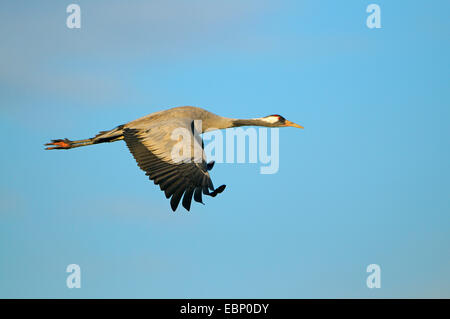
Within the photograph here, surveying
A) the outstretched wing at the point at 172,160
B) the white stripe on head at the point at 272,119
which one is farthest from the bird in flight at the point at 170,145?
the white stripe on head at the point at 272,119

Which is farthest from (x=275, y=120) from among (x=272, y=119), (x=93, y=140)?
(x=93, y=140)

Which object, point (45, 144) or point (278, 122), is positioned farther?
point (278, 122)

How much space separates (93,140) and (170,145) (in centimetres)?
267

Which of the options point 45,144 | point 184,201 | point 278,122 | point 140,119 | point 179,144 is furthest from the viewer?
point 278,122

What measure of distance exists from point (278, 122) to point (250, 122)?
2.55 feet

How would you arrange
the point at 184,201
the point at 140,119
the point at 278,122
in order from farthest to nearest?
the point at 278,122 → the point at 140,119 → the point at 184,201

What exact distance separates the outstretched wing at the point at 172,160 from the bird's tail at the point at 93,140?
1.34ft

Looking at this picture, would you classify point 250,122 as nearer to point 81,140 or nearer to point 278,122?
point 278,122

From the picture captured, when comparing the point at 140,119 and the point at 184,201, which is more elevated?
the point at 140,119

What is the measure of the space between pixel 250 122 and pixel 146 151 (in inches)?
168

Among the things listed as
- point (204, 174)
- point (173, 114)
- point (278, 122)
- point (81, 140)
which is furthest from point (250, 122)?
point (204, 174)

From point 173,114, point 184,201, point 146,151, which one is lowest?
point 184,201

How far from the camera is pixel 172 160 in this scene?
36.9 feet

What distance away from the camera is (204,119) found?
1409 cm
